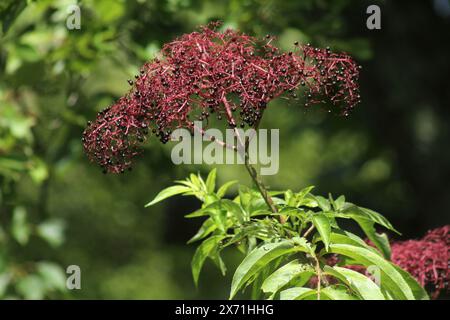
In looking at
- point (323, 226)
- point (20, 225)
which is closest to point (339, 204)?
point (323, 226)

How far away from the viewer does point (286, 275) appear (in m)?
1.61

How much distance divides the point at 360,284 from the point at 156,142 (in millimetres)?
A: 2609

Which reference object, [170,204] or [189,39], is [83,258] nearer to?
[170,204]

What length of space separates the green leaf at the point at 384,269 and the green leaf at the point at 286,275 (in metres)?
0.08

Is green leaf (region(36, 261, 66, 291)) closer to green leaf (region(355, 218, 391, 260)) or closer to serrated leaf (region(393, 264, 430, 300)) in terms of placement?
green leaf (region(355, 218, 391, 260))

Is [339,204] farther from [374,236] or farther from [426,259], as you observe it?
[426,259]

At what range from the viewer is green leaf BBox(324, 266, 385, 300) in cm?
153

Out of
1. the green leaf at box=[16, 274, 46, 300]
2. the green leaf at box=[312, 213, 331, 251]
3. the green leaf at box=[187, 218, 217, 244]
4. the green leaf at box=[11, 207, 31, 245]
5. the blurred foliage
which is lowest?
the green leaf at box=[312, 213, 331, 251]

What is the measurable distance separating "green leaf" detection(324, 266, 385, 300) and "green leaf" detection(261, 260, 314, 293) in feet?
0.18

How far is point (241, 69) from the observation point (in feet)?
5.29

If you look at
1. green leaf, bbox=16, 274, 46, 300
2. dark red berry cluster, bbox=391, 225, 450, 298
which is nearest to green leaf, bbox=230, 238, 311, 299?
dark red berry cluster, bbox=391, 225, 450, 298

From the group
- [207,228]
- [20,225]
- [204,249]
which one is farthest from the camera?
[20,225]

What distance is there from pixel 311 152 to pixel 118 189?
23.3ft

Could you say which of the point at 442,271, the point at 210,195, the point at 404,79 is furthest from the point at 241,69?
the point at 404,79
